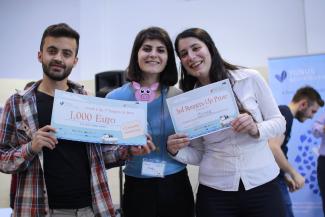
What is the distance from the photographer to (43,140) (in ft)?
4.52

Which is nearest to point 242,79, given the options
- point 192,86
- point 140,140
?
point 192,86

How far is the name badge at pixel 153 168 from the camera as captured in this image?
1.68 metres

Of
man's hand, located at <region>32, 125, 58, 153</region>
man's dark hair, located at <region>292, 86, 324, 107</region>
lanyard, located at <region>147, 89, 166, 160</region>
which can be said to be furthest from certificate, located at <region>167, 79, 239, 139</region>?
man's dark hair, located at <region>292, 86, 324, 107</region>

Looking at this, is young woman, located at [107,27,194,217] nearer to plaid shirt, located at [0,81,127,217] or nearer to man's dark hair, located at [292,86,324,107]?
plaid shirt, located at [0,81,127,217]

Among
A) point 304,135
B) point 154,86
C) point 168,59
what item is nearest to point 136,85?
point 154,86

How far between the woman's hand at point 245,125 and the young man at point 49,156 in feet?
1.43

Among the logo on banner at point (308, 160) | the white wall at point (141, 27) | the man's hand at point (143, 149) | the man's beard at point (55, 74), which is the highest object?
the white wall at point (141, 27)

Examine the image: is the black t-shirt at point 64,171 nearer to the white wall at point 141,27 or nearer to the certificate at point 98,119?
the certificate at point 98,119

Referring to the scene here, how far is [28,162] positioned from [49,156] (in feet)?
0.34

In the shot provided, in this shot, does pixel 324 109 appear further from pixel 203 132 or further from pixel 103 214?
pixel 103 214

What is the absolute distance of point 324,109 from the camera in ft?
12.5

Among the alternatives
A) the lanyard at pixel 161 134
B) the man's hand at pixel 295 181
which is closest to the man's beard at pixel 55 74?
the lanyard at pixel 161 134

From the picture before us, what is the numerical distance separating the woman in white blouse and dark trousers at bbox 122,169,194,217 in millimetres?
107

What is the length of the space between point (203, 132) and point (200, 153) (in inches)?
8.4
